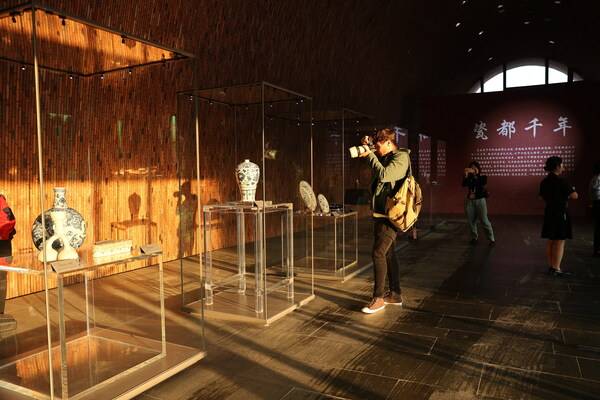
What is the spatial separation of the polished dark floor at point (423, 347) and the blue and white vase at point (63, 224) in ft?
3.03

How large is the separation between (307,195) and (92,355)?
2558mm

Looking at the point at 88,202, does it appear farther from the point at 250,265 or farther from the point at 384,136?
the point at 384,136

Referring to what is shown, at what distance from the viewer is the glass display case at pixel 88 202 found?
7.91 feet

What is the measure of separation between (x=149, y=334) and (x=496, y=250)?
541cm

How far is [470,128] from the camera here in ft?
44.3

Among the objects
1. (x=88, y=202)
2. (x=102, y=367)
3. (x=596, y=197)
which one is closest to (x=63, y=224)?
(x=88, y=202)

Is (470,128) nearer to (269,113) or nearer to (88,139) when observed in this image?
(269,113)

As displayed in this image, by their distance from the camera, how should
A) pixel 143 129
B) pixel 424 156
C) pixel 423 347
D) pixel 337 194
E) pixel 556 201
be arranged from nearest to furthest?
pixel 423 347 → pixel 143 129 → pixel 556 201 → pixel 337 194 → pixel 424 156

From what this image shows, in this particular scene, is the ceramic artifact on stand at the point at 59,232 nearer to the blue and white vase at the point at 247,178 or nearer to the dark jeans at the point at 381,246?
the blue and white vase at the point at 247,178

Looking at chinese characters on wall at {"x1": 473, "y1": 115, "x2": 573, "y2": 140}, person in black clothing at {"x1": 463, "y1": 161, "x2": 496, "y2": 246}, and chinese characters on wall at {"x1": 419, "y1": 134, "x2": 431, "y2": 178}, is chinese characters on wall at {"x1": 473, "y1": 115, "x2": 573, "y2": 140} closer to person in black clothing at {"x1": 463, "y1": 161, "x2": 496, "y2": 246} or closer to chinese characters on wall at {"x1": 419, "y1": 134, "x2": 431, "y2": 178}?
chinese characters on wall at {"x1": 419, "y1": 134, "x2": 431, "y2": 178}

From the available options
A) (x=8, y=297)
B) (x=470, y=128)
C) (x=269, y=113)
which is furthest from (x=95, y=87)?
(x=470, y=128)

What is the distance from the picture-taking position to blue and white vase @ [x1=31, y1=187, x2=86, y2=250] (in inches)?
95.6

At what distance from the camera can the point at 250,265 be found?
14.7 ft

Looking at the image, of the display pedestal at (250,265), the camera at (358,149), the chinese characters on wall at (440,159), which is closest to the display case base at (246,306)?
the display pedestal at (250,265)
